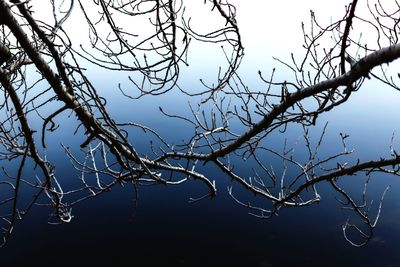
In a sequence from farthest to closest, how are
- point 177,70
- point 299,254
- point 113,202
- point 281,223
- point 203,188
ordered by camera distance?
point 203,188
point 113,202
point 281,223
point 299,254
point 177,70

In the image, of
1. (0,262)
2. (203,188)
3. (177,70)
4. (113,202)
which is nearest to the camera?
(177,70)

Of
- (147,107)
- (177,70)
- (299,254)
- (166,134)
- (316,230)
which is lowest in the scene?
(177,70)

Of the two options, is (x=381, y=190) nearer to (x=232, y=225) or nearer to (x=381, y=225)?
(x=381, y=225)

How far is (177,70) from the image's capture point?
3.44 m

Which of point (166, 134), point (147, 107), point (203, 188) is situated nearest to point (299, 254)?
point (203, 188)

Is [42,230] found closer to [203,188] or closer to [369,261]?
[203,188]

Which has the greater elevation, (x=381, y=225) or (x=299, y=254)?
(x=381, y=225)

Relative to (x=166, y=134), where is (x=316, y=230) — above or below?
below

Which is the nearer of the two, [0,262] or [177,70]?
[177,70]

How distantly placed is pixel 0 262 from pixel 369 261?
149ft

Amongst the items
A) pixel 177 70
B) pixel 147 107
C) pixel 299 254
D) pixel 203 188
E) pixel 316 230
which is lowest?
pixel 177 70

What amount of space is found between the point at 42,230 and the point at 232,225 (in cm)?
2704

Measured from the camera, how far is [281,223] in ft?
188

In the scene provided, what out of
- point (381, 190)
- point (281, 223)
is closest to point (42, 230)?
point (281, 223)
